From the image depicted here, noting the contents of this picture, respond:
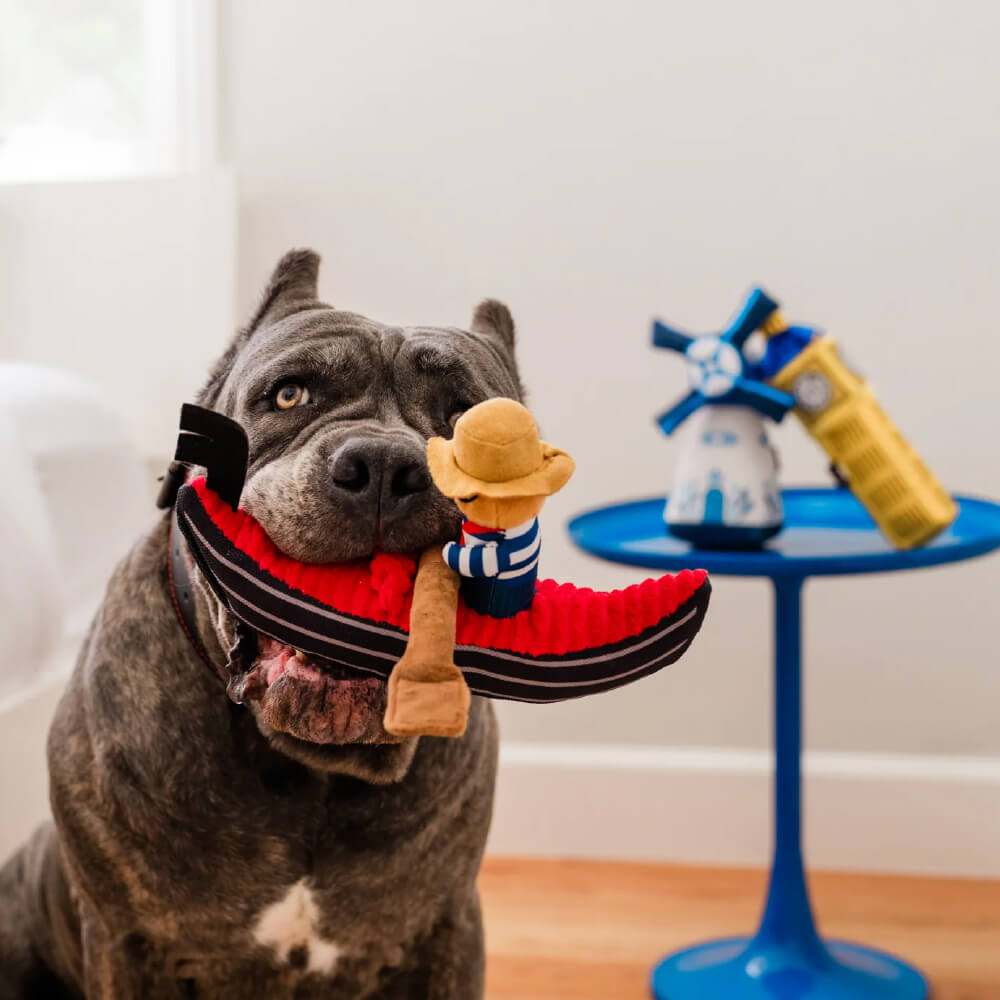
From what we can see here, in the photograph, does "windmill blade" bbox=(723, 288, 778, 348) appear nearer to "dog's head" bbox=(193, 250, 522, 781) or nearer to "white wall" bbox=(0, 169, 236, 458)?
"dog's head" bbox=(193, 250, 522, 781)

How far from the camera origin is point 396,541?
33.9 inches

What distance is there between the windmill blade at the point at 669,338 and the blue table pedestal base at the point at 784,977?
0.92 m

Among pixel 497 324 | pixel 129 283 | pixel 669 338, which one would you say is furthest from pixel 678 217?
pixel 497 324

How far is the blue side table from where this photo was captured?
1.75 m

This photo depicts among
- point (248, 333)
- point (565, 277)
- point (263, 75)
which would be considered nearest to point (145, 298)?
point (263, 75)

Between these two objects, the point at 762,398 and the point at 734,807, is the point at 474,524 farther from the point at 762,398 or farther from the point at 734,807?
the point at 734,807

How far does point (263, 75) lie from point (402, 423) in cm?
161

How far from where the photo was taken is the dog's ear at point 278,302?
45.2 inches

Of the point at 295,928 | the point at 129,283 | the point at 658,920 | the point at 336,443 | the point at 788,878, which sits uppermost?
the point at 129,283

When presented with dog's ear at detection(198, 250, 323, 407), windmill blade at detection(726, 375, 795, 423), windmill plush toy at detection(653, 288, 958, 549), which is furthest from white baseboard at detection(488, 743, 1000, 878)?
dog's ear at detection(198, 250, 323, 407)

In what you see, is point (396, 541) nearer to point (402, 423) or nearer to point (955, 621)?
point (402, 423)

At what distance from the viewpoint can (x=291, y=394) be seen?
1024 millimetres

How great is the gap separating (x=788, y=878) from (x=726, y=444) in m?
0.67

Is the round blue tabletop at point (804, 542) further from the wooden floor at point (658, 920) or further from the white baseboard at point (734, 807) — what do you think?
the wooden floor at point (658, 920)
